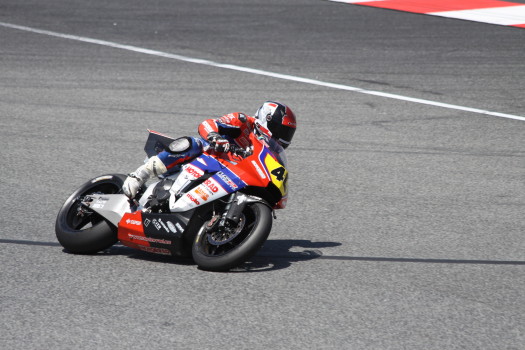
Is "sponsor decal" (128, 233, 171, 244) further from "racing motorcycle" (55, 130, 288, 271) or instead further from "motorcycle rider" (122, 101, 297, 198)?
"motorcycle rider" (122, 101, 297, 198)

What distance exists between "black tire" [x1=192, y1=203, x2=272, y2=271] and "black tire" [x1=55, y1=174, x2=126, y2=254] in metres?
0.71

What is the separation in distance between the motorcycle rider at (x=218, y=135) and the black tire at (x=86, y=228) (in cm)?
33

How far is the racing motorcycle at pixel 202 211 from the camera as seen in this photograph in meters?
6.41

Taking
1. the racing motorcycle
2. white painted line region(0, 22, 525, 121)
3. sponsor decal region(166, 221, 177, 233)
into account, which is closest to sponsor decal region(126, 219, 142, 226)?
the racing motorcycle

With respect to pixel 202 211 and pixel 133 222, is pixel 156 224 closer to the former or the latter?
pixel 133 222

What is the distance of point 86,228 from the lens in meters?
6.94

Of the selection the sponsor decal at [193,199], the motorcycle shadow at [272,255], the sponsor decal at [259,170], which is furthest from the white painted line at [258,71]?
the sponsor decal at [193,199]

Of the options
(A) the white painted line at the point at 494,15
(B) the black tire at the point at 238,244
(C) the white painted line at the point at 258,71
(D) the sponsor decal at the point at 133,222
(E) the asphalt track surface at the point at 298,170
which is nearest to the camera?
(E) the asphalt track surface at the point at 298,170

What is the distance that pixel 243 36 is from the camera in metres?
16.2

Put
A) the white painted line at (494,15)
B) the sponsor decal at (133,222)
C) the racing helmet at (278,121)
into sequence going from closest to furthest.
Answer: the sponsor decal at (133,222)
the racing helmet at (278,121)
the white painted line at (494,15)

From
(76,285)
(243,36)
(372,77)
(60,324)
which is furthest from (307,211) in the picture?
(243,36)

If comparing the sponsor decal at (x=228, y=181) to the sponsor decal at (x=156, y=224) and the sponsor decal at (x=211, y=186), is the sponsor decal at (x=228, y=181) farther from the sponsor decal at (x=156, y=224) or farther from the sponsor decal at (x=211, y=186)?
the sponsor decal at (x=156, y=224)

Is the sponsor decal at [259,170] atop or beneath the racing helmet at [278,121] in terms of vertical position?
beneath

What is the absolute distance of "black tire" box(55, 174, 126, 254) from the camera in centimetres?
672
